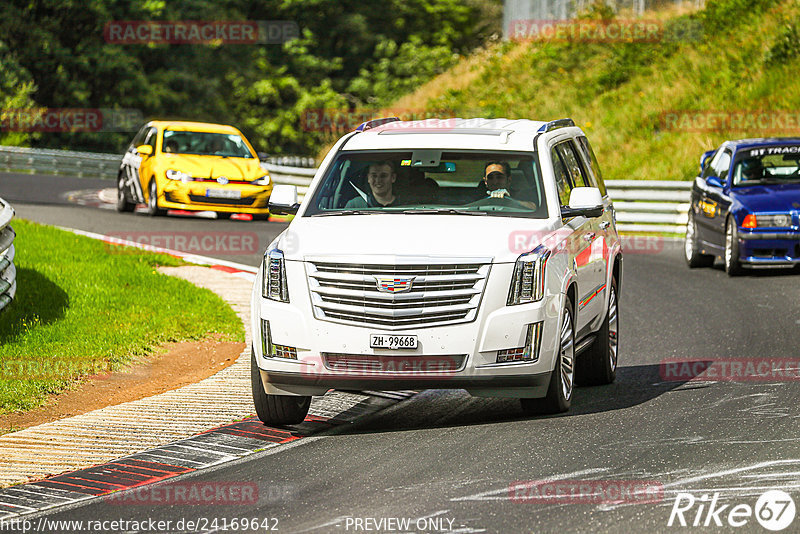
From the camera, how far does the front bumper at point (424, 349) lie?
27.9 ft

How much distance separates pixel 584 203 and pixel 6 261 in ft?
18.8

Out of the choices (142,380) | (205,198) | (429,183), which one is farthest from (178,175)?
(429,183)

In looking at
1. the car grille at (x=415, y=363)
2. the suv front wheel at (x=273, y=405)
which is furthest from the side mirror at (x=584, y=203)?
the suv front wheel at (x=273, y=405)

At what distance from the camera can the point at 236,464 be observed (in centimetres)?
808

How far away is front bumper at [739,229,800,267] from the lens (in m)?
18.4

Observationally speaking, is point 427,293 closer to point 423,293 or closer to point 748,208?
point 423,293

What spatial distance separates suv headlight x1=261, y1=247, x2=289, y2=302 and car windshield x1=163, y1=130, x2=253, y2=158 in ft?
54.9

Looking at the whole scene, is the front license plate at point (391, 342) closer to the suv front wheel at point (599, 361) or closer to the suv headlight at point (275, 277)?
the suv headlight at point (275, 277)

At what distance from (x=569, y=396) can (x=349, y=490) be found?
8.50ft

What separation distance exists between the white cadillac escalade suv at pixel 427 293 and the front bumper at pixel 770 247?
937 cm

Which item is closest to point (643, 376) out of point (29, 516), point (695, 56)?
point (29, 516)

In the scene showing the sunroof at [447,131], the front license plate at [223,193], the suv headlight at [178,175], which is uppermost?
the sunroof at [447,131]

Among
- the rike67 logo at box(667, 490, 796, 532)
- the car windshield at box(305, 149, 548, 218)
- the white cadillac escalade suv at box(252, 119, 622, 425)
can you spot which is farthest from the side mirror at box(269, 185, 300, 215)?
the rike67 logo at box(667, 490, 796, 532)

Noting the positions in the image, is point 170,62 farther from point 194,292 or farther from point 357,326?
point 357,326
